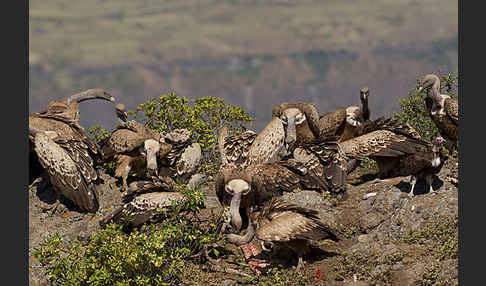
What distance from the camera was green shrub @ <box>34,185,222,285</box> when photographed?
42.5 ft

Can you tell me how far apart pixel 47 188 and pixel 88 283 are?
5568mm

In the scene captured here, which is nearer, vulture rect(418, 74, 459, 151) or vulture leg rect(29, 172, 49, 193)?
vulture rect(418, 74, 459, 151)

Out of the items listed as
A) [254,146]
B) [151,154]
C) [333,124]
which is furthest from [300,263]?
[333,124]

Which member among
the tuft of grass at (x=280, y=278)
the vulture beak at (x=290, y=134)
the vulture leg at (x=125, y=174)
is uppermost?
the vulture beak at (x=290, y=134)

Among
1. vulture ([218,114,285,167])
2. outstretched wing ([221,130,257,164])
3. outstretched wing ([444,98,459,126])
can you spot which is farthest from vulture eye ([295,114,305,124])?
outstretched wing ([444,98,459,126])

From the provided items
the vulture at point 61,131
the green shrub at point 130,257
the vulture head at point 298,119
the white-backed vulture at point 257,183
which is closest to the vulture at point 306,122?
the vulture head at point 298,119

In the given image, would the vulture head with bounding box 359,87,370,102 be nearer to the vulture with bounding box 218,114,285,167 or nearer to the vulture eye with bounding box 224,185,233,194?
the vulture with bounding box 218,114,285,167

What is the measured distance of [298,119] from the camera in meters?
18.2

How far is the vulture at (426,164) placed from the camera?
14953 millimetres

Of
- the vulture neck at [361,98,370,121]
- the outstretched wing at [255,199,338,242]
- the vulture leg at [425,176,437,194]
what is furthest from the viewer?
the vulture neck at [361,98,370,121]

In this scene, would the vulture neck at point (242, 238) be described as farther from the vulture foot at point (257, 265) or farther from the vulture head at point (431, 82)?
the vulture head at point (431, 82)

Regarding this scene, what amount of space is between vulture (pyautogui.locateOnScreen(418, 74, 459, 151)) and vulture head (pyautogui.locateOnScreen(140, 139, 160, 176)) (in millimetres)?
7099

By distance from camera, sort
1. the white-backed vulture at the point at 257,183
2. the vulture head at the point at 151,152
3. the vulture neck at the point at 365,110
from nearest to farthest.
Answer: the white-backed vulture at the point at 257,183 → the vulture head at the point at 151,152 → the vulture neck at the point at 365,110

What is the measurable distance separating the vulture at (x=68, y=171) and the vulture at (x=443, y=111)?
887cm
